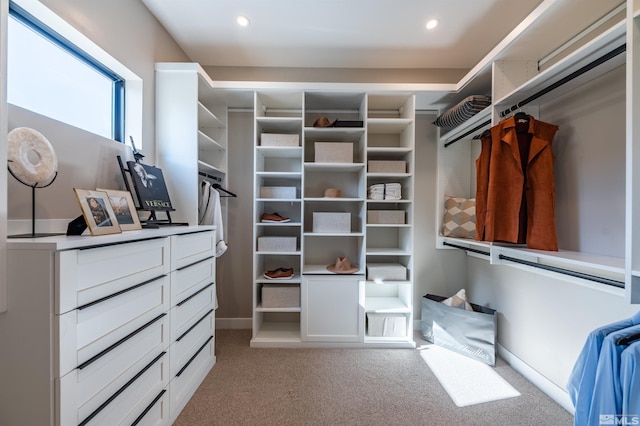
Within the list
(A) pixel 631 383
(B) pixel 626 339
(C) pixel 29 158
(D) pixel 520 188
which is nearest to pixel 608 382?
(A) pixel 631 383

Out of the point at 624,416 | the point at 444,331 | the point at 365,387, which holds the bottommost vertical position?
the point at 365,387

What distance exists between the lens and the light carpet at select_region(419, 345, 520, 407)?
1738mm

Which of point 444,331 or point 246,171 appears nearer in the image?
point 444,331

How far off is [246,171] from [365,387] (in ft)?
7.51

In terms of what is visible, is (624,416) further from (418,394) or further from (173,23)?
(173,23)

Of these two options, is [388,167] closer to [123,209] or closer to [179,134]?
[179,134]

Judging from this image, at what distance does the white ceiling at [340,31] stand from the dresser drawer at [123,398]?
2459 millimetres

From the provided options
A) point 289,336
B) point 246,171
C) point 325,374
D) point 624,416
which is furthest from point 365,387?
point 246,171

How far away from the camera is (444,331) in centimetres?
232

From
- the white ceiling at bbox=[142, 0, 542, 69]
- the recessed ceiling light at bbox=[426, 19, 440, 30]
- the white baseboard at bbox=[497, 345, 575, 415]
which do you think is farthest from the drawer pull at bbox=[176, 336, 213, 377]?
the recessed ceiling light at bbox=[426, 19, 440, 30]

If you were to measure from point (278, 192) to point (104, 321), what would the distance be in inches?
65.9

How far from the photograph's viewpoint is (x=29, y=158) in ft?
3.45

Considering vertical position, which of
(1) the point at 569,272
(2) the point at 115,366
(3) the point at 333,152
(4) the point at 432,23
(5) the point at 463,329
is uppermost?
(4) the point at 432,23

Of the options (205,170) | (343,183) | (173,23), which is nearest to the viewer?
(173,23)
